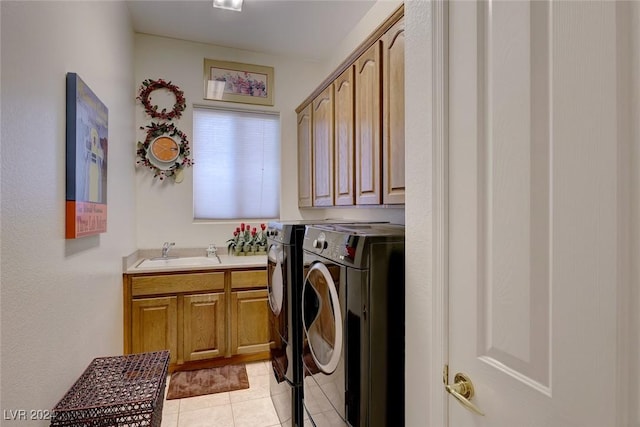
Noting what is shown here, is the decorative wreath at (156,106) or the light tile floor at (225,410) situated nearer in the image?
the light tile floor at (225,410)

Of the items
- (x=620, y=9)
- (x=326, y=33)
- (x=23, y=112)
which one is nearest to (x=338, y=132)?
(x=326, y=33)

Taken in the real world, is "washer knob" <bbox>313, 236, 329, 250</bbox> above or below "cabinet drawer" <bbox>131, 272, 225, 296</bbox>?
above

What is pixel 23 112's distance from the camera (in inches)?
41.3

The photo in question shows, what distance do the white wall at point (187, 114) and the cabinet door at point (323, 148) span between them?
1.11 ft

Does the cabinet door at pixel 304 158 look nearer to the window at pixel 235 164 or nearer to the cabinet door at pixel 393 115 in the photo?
the window at pixel 235 164

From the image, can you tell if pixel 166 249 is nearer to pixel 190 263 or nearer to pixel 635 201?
pixel 190 263

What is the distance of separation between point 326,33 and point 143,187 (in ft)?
7.33

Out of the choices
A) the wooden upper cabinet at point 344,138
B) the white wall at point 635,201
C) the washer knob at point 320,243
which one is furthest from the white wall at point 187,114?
the white wall at point 635,201

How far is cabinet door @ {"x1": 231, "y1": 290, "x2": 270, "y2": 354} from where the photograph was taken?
9.25 feet

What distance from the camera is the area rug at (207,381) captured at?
2.44 m

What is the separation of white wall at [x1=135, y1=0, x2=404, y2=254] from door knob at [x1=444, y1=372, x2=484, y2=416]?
1.99 m

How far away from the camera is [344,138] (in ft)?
7.72

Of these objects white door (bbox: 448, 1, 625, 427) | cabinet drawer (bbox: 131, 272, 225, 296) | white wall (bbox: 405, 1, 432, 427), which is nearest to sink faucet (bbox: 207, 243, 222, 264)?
cabinet drawer (bbox: 131, 272, 225, 296)

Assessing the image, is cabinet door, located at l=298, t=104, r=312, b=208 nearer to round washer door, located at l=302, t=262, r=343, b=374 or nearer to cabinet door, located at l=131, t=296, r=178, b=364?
cabinet door, located at l=131, t=296, r=178, b=364
